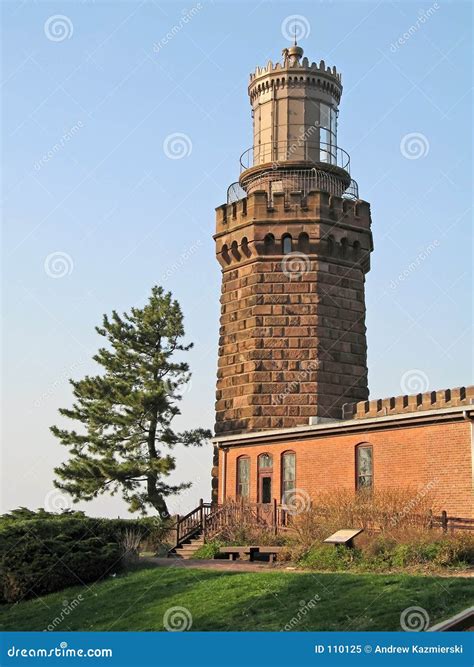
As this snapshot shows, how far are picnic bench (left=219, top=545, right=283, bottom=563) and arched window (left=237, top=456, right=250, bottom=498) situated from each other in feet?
14.1

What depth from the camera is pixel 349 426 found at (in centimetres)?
2630

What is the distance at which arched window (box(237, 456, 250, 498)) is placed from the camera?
30781mm

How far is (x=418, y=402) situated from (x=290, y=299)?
28.9 feet

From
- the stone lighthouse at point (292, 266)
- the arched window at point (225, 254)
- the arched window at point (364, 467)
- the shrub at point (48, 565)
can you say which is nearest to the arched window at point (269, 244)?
the stone lighthouse at point (292, 266)

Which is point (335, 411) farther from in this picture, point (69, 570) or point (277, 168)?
point (69, 570)

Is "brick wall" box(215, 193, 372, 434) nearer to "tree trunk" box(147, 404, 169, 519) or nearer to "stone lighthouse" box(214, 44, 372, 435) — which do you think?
"stone lighthouse" box(214, 44, 372, 435)

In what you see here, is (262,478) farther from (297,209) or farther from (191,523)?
(297,209)

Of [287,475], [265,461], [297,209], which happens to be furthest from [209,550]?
[297,209]

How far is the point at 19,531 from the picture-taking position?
76.6 ft

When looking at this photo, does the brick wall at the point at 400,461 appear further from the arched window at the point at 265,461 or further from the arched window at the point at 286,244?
the arched window at the point at 286,244

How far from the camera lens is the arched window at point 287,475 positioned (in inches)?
1121

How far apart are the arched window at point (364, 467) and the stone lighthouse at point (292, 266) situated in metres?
5.22
